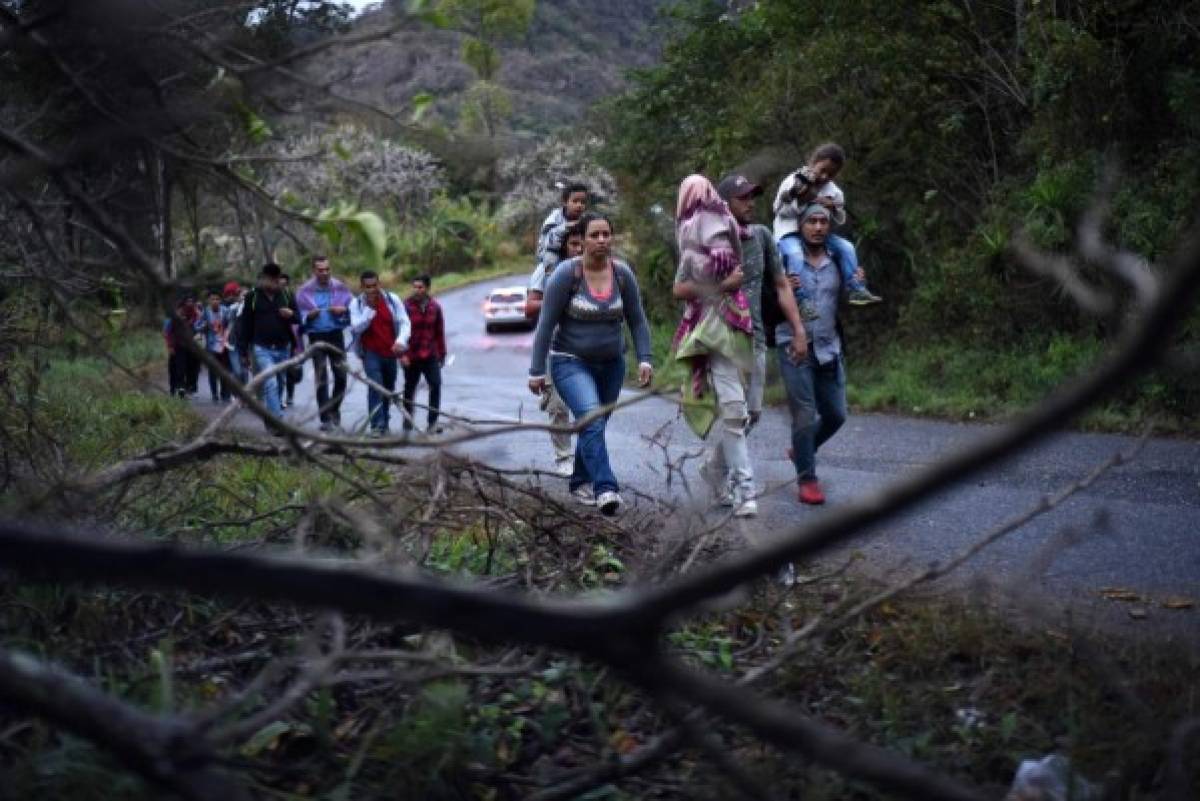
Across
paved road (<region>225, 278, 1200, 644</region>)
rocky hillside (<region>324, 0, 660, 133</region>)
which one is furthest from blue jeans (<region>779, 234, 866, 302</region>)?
rocky hillside (<region>324, 0, 660, 133</region>)

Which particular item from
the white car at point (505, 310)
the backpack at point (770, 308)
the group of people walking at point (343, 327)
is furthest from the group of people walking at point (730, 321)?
the white car at point (505, 310)

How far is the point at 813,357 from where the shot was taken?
278 inches

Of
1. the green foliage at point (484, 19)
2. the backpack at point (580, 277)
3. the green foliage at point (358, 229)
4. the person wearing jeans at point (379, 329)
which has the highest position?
the green foliage at point (484, 19)

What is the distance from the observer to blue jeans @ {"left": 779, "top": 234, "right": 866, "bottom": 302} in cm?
718

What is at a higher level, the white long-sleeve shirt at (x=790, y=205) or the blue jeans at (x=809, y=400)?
the white long-sleeve shirt at (x=790, y=205)

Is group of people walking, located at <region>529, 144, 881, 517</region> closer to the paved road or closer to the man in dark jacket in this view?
the paved road

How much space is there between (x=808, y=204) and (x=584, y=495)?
6.81ft

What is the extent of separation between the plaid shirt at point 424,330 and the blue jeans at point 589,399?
15.9ft

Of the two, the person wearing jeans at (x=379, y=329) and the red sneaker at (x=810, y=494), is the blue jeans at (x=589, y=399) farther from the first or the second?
the person wearing jeans at (x=379, y=329)

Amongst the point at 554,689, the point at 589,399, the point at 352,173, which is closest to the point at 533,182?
the point at 589,399

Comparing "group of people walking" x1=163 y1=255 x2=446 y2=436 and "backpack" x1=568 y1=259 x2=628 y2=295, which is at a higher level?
"backpack" x1=568 y1=259 x2=628 y2=295

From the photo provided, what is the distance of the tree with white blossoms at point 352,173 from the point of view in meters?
3.39

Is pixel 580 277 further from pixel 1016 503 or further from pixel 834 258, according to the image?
pixel 1016 503

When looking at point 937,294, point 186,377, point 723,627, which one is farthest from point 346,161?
point 186,377
